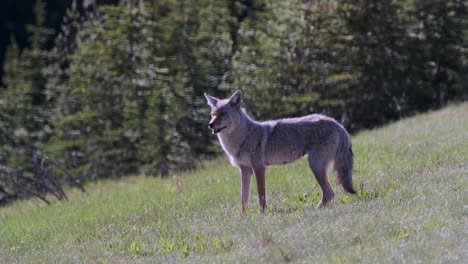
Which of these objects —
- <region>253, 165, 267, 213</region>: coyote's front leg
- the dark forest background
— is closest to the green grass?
<region>253, 165, 267, 213</region>: coyote's front leg

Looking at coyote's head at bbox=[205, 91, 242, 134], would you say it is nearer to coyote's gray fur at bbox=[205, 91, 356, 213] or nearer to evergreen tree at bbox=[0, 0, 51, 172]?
coyote's gray fur at bbox=[205, 91, 356, 213]

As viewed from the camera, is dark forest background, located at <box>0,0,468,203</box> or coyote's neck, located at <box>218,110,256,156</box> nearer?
coyote's neck, located at <box>218,110,256,156</box>

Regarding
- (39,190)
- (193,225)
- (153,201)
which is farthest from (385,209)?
(39,190)

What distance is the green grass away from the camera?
946cm

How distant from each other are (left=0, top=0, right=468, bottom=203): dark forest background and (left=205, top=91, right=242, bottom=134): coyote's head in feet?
37.0

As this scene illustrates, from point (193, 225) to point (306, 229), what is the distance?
2156 millimetres

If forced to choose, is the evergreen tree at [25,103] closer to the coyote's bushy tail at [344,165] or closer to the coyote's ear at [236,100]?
the coyote's ear at [236,100]

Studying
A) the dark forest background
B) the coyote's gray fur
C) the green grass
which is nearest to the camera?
the green grass

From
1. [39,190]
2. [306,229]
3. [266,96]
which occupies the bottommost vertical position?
[39,190]

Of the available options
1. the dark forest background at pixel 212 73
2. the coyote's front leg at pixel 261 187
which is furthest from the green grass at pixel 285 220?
the dark forest background at pixel 212 73

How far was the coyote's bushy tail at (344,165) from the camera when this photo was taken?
12164 mm

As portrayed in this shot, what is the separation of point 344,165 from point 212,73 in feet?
44.5

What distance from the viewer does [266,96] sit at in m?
25.2

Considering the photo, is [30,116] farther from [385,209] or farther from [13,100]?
[385,209]
